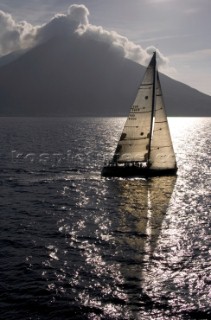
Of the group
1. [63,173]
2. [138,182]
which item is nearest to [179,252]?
[138,182]

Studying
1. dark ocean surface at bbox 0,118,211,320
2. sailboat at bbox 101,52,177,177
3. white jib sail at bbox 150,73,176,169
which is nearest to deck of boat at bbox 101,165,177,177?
sailboat at bbox 101,52,177,177

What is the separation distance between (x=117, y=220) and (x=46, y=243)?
10.9 meters

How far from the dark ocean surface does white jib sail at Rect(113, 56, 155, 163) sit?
5522 mm

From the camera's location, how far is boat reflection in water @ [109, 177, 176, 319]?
2812 cm

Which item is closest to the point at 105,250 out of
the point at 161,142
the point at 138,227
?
the point at 138,227

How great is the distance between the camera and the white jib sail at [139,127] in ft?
211

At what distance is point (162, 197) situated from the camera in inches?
2242

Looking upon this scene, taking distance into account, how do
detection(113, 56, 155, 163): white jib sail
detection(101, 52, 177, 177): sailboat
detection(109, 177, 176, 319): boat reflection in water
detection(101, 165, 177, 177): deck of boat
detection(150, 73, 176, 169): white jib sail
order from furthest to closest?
1. detection(101, 165, 177, 177): deck of boat
2. detection(150, 73, 176, 169): white jib sail
3. detection(101, 52, 177, 177): sailboat
4. detection(113, 56, 155, 163): white jib sail
5. detection(109, 177, 176, 319): boat reflection in water

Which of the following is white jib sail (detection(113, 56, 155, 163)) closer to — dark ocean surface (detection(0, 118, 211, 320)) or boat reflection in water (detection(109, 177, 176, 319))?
boat reflection in water (detection(109, 177, 176, 319))

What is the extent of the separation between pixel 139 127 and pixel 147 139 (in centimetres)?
249

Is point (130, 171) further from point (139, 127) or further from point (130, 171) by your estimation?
point (139, 127)

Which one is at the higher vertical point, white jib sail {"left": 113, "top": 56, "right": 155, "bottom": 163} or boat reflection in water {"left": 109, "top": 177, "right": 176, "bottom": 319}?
white jib sail {"left": 113, "top": 56, "right": 155, "bottom": 163}

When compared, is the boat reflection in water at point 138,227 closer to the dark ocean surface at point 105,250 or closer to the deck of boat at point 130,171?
the dark ocean surface at point 105,250

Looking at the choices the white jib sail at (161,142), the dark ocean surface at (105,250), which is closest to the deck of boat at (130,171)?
the white jib sail at (161,142)
